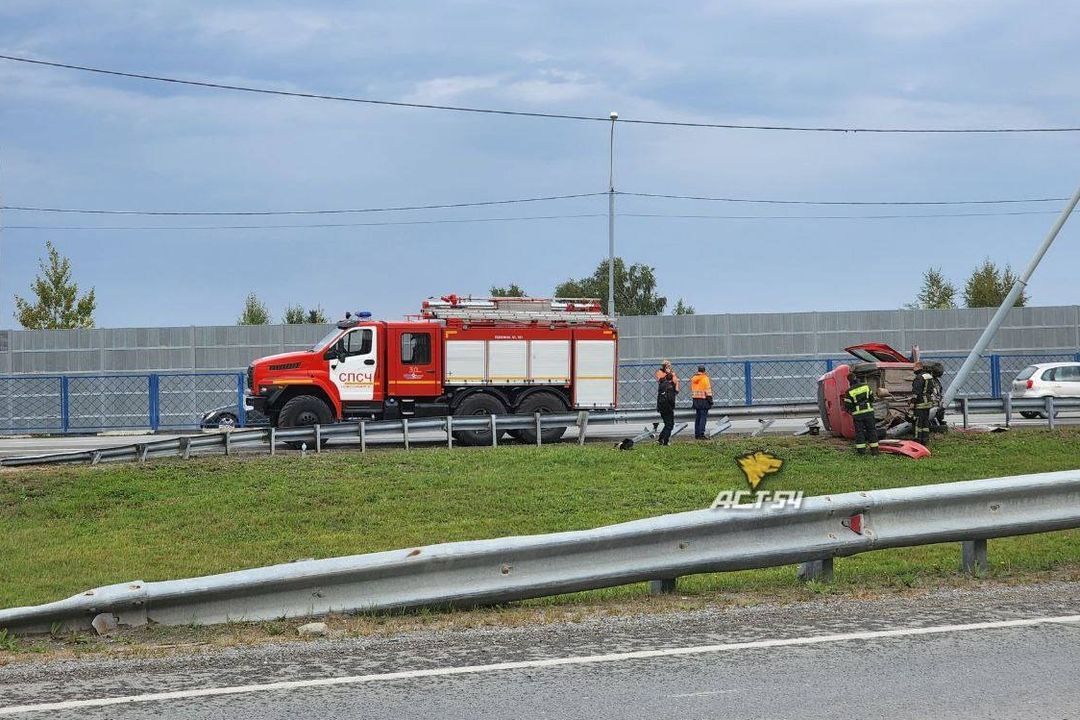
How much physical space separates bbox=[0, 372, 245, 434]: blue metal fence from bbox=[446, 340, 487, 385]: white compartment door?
12.2 meters

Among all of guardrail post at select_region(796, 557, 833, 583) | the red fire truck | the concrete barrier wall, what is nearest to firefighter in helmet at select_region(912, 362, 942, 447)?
the red fire truck

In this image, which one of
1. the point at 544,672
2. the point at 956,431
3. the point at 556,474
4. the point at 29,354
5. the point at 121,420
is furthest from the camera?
the point at 29,354

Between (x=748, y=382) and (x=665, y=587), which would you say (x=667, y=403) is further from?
(x=748, y=382)

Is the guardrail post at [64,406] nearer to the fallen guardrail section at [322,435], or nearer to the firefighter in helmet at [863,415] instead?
the fallen guardrail section at [322,435]

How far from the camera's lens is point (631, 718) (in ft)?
17.0

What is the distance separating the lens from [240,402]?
34250 millimetres

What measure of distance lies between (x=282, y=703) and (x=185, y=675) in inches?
31.8

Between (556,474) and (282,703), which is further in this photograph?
(556,474)

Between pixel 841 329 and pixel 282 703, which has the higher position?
pixel 841 329

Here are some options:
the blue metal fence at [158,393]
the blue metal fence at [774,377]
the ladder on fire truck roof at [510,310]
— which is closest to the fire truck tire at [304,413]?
the ladder on fire truck roof at [510,310]

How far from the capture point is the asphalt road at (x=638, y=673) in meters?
5.34

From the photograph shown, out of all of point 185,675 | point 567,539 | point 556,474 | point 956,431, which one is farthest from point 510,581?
point 956,431

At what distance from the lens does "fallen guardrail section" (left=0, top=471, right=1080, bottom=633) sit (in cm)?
715

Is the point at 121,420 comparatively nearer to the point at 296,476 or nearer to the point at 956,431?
the point at 296,476
